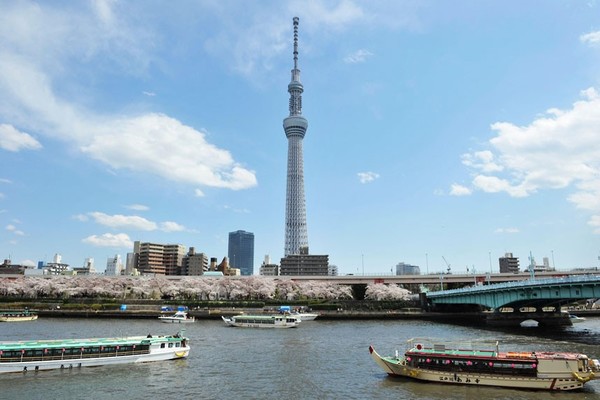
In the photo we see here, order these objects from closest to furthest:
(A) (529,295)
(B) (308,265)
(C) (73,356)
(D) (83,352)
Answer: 1. (C) (73,356)
2. (D) (83,352)
3. (A) (529,295)
4. (B) (308,265)

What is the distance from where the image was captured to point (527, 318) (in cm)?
7800

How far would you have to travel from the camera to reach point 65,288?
11244 cm

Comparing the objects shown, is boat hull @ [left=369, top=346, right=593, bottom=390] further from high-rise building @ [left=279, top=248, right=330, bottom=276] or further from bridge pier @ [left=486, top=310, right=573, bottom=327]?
high-rise building @ [left=279, top=248, right=330, bottom=276]

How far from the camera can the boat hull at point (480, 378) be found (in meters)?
29.0

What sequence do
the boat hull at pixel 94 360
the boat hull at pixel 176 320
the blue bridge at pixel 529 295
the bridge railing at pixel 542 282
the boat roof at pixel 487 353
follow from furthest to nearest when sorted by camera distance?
the boat hull at pixel 176 320 < the blue bridge at pixel 529 295 < the bridge railing at pixel 542 282 < the boat hull at pixel 94 360 < the boat roof at pixel 487 353

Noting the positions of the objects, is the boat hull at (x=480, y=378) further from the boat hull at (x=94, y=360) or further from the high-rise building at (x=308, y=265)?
the high-rise building at (x=308, y=265)

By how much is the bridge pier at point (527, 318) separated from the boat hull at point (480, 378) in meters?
52.7

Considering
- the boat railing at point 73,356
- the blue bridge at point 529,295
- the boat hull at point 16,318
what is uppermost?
the blue bridge at point 529,295

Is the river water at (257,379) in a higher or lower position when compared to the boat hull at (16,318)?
lower

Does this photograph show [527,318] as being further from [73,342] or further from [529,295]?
[73,342]

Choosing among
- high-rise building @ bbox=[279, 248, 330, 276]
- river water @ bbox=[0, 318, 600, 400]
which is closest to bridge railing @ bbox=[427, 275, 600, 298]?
river water @ bbox=[0, 318, 600, 400]

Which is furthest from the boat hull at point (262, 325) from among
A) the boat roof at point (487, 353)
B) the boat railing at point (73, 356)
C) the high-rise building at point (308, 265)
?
the high-rise building at point (308, 265)

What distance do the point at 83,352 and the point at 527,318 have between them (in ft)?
238

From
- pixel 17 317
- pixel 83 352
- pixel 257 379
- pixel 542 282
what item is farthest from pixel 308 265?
pixel 257 379
